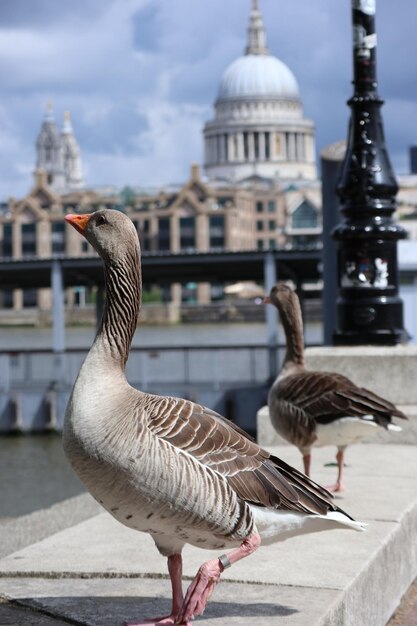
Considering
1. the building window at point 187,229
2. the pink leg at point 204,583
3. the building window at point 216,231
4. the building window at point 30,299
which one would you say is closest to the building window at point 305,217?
the building window at point 216,231

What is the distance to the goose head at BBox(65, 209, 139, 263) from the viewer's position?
4781 millimetres

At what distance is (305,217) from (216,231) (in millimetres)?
19669

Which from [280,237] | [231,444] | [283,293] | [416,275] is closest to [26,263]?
[416,275]

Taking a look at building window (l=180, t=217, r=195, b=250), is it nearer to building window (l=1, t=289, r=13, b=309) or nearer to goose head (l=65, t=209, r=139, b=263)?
building window (l=1, t=289, r=13, b=309)

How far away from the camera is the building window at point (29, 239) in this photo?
577 feet

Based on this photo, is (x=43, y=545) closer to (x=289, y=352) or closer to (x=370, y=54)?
(x=289, y=352)

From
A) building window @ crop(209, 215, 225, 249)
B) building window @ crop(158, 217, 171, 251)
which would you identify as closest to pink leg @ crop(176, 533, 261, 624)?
building window @ crop(209, 215, 225, 249)

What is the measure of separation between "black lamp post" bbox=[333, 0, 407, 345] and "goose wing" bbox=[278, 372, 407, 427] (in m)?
4.16

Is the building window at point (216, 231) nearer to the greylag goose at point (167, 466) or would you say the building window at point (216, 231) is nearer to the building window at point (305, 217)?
the building window at point (305, 217)

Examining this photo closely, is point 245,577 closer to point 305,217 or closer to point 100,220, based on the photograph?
point 100,220

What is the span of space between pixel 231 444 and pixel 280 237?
184701mm

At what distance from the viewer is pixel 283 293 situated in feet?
27.3

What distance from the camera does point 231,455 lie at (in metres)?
4.75

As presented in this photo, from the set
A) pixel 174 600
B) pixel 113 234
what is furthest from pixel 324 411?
pixel 113 234
